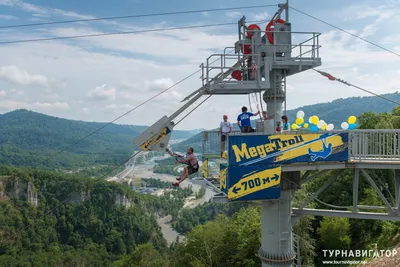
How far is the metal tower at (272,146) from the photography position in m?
11.6

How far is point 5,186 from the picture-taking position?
467ft

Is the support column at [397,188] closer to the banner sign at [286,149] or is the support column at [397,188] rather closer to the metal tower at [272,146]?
the metal tower at [272,146]

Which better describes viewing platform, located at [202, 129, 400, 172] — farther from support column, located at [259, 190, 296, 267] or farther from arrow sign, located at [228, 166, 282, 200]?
support column, located at [259, 190, 296, 267]

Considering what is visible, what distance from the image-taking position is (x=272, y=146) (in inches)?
461

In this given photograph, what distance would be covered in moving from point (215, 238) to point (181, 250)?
17.6ft

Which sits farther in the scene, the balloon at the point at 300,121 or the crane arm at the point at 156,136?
the balloon at the point at 300,121

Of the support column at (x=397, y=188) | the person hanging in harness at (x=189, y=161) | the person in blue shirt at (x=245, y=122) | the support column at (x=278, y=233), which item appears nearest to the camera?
the support column at (x=397, y=188)

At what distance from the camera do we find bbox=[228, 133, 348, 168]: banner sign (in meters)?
11.5

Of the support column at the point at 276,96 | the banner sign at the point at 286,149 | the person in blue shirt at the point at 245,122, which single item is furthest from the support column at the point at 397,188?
the person in blue shirt at the point at 245,122

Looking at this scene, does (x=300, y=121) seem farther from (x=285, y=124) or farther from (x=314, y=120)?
(x=285, y=124)

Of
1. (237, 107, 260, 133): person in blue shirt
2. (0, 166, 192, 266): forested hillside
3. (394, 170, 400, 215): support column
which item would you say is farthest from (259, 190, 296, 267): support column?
(0, 166, 192, 266): forested hillside

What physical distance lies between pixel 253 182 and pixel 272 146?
1450 mm

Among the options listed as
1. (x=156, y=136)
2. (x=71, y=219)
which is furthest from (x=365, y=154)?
(x=71, y=219)

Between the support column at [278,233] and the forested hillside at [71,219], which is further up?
the support column at [278,233]
